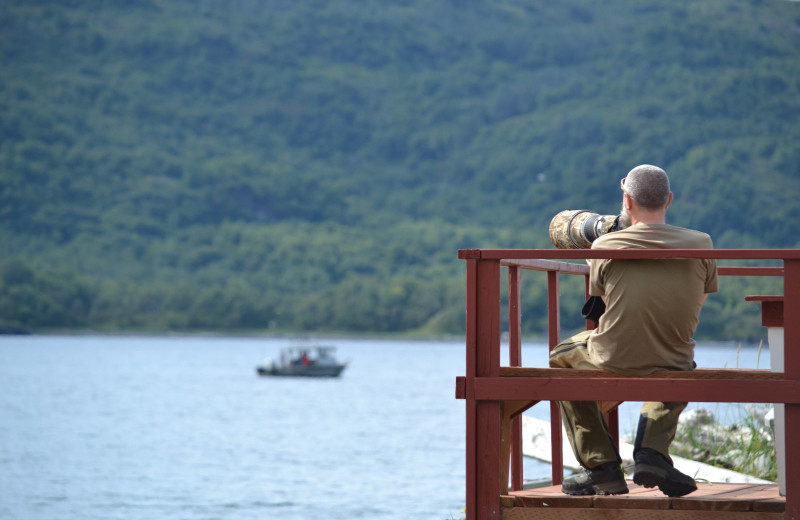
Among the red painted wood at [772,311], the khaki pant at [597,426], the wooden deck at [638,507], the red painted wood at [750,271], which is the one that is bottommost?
the wooden deck at [638,507]

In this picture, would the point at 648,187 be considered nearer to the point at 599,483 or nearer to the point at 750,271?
the point at 599,483

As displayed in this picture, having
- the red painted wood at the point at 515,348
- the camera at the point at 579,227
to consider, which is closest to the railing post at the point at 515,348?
the red painted wood at the point at 515,348

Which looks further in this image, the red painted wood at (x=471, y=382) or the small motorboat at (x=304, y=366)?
the small motorboat at (x=304, y=366)

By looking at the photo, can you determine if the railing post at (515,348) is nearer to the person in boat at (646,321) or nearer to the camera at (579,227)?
the camera at (579,227)

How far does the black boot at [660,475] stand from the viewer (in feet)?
17.1

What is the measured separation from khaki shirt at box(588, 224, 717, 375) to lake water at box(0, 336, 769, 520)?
5071 mm

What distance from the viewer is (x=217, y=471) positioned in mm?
36438

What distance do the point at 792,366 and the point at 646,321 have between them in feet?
2.03

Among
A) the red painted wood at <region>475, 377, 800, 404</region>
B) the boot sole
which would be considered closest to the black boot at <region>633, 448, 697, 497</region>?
the boot sole

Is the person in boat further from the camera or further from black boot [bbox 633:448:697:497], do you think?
the camera

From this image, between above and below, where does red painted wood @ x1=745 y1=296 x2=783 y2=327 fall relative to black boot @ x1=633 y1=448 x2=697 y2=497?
above

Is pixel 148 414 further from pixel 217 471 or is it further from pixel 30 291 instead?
pixel 30 291

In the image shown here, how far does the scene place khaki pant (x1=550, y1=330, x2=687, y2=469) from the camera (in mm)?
5289

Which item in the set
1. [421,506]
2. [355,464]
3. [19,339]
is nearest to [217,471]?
[355,464]
